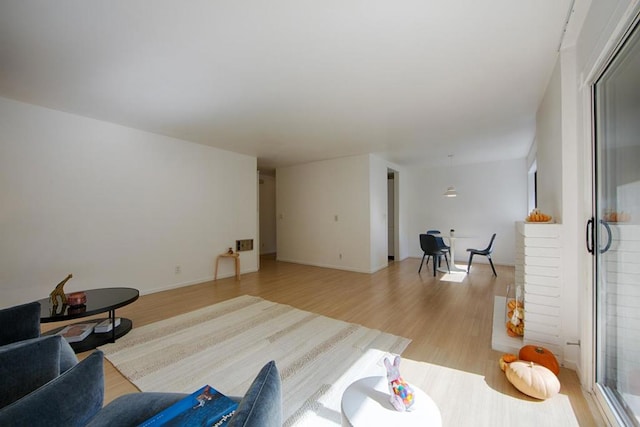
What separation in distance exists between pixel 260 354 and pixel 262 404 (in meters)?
1.86

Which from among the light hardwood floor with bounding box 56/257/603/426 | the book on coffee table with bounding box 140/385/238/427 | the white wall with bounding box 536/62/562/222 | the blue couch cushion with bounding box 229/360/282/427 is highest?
the white wall with bounding box 536/62/562/222

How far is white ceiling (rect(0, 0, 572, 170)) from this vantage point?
5.67ft

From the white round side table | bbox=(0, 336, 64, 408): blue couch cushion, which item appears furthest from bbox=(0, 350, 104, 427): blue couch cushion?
the white round side table

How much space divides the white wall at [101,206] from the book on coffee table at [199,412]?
362 centimetres

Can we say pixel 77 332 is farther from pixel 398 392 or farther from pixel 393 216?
pixel 393 216

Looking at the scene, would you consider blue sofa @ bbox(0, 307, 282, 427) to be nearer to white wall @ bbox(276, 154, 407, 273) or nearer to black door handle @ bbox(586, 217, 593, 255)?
black door handle @ bbox(586, 217, 593, 255)

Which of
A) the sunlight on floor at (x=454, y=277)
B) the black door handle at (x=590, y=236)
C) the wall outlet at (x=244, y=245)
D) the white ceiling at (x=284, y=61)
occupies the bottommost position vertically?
the sunlight on floor at (x=454, y=277)

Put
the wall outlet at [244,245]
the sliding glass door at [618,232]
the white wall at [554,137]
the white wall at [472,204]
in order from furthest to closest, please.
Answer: the white wall at [472,204] < the wall outlet at [244,245] < the white wall at [554,137] < the sliding glass door at [618,232]

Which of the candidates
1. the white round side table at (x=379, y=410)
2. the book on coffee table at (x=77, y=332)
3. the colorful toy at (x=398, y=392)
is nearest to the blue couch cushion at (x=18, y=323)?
the book on coffee table at (x=77, y=332)

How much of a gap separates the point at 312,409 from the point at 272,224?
7148 millimetres

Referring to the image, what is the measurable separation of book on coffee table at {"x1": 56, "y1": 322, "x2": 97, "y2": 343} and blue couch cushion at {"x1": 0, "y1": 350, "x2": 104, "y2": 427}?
2184 mm

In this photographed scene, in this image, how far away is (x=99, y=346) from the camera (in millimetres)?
2436

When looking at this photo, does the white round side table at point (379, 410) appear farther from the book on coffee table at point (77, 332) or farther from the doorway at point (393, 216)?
the doorway at point (393, 216)

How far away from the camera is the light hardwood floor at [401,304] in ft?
6.89
